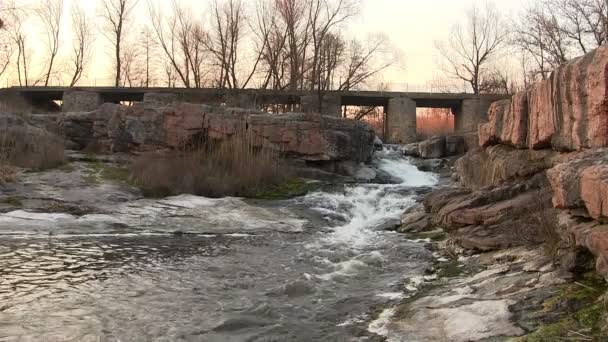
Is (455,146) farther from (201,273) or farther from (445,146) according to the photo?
(201,273)

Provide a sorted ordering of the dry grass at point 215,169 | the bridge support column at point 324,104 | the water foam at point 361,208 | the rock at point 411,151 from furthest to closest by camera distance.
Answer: the bridge support column at point 324,104, the rock at point 411,151, the dry grass at point 215,169, the water foam at point 361,208

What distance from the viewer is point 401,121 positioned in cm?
3081

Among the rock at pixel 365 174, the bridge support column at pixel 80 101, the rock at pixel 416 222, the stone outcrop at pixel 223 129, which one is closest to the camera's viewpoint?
the rock at pixel 416 222

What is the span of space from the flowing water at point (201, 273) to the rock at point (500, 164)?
6.33ft

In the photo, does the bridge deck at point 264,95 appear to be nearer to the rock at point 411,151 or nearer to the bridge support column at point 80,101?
the bridge support column at point 80,101

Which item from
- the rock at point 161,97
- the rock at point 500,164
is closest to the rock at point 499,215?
the rock at point 500,164

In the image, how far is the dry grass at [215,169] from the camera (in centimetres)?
1568

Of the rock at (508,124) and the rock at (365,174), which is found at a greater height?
the rock at (508,124)

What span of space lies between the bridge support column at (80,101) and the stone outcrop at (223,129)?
12807 mm

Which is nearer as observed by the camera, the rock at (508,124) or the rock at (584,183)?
the rock at (584,183)

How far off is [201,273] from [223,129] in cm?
1111

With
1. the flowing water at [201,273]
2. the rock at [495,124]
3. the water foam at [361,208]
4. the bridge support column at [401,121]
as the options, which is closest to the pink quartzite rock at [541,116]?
the rock at [495,124]

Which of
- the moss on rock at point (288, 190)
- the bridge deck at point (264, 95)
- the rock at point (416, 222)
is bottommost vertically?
the rock at point (416, 222)

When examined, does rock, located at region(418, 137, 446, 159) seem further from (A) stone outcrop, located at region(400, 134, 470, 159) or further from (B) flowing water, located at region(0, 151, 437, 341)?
(B) flowing water, located at region(0, 151, 437, 341)
